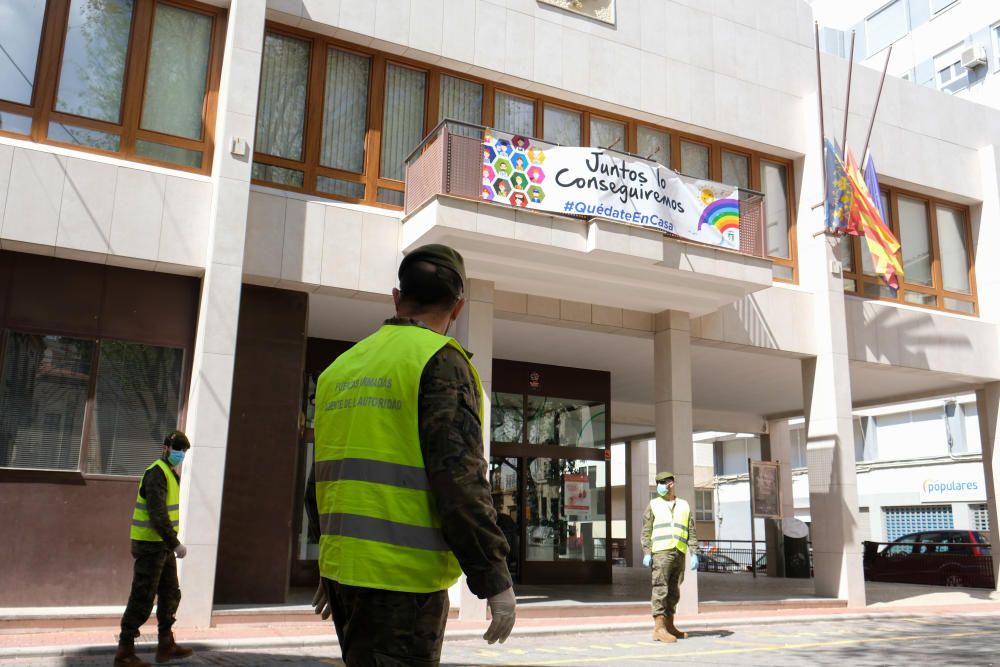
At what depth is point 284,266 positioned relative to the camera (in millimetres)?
12914

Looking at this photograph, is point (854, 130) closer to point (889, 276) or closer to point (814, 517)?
point (889, 276)

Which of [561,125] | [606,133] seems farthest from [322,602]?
[606,133]

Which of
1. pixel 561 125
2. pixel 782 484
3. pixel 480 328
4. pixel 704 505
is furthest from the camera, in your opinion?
pixel 704 505

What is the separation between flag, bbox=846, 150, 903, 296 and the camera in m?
16.5

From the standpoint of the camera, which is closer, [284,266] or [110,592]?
[110,592]

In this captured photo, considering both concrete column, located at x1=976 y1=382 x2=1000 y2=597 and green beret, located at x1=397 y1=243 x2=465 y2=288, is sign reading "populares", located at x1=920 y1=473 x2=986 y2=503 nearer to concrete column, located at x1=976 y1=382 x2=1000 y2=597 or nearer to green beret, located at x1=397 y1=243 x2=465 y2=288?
concrete column, located at x1=976 y1=382 x2=1000 y2=597

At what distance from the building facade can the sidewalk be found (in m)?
0.64

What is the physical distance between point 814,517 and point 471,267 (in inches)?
327

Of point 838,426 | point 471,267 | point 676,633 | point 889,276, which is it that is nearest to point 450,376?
point 676,633

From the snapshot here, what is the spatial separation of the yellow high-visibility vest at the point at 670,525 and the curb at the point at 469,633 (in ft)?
5.82

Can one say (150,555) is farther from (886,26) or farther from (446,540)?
(886,26)

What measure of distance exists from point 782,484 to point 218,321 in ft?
60.5

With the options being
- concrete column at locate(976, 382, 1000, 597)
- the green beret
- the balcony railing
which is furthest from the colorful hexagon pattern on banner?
concrete column at locate(976, 382, 1000, 597)

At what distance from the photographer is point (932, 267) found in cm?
1916
